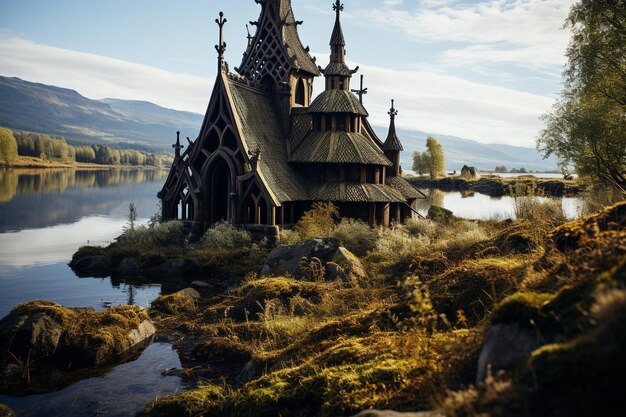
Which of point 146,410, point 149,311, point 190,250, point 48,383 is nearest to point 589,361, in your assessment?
point 146,410

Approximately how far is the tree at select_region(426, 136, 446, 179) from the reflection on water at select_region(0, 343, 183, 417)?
105 meters

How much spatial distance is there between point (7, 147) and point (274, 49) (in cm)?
13768

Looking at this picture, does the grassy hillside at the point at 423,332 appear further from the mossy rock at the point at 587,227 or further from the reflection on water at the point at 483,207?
the reflection on water at the point at 483,207

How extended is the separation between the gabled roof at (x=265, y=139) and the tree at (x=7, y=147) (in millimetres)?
133983

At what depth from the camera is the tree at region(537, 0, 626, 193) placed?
28.6m

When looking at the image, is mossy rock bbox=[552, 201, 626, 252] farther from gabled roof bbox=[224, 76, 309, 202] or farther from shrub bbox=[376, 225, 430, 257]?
gabled roof bbox=[224, 76, 309, 202]

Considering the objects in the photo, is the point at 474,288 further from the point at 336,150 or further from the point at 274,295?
the point at 336,150

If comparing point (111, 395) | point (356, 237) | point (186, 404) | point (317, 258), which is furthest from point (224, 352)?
point (356, 237)

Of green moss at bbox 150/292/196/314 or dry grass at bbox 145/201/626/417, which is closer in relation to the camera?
dry grass at bbox 145/201/626/417

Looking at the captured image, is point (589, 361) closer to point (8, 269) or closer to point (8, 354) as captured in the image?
point (8, 354)

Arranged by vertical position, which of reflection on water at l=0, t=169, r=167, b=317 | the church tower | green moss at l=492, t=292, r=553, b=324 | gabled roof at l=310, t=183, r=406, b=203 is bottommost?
reflection on water at l=0, t=169, r=167, b=317

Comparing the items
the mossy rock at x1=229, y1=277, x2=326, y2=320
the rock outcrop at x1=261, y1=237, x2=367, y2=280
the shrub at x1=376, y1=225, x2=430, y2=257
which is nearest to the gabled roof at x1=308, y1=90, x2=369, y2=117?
the shrub at x1=376, y1=225, x2=430, y2=257

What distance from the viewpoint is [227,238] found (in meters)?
28.8

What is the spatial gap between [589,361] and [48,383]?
13.5m
